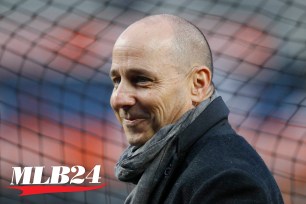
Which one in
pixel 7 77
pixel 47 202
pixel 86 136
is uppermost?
pixel 7 77

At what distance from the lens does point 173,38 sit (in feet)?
3.04

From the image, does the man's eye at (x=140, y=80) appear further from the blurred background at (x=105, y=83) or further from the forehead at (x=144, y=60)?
the blurred background at (x=105, y=83)

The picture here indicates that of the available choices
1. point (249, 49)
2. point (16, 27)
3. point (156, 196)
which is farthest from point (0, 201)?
point (156, 196)

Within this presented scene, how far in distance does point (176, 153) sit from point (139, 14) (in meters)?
1.21

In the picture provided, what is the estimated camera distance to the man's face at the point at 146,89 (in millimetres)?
904

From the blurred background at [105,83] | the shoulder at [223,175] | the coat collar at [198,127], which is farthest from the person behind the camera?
the blurred background at [105,83]

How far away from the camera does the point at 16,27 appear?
208 cm

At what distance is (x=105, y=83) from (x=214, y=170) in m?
1.19

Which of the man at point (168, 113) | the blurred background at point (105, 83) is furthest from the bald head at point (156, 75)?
the blurred background at point (105, 83)

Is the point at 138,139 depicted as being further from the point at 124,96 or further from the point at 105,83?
the point at 105,83

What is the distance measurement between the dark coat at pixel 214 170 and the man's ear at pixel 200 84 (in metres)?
0.02

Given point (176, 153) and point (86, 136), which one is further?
point (86, 136)

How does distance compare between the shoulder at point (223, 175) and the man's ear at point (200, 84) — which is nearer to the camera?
the shoulder at point (223, 175)

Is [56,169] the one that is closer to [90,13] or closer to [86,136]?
[86,136]
